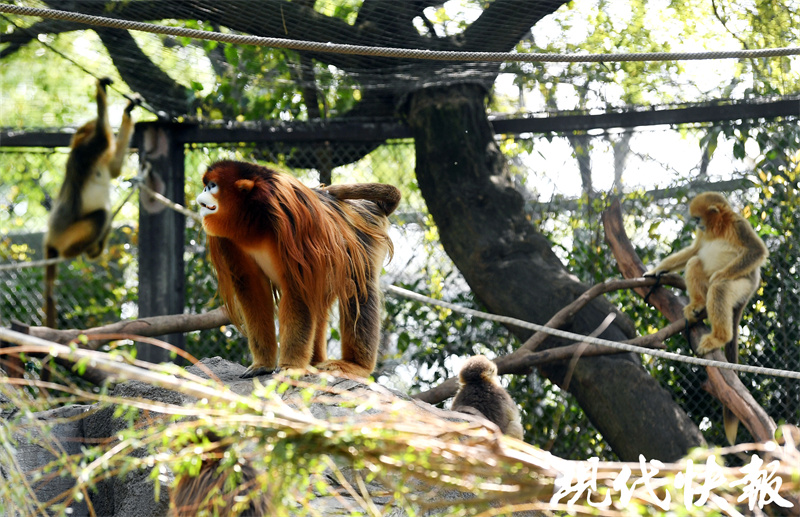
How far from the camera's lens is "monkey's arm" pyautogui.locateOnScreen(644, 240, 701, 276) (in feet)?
18.2

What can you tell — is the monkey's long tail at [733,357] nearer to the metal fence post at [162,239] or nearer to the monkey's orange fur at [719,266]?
the monkey's orange fur at [719,266]

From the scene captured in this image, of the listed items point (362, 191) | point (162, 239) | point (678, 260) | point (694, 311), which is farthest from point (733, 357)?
point (162, 239)

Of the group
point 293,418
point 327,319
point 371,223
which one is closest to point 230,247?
point 327,319

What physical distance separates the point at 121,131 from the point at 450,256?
2.96m

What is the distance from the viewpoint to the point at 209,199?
3.28 m

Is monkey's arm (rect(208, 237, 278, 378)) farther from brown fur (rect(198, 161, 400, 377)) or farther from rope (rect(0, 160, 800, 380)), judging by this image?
rope (rect(0, 160, 800, 380))

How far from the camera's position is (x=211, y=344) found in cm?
620

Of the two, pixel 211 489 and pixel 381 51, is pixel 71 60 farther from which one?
pixel 211 489

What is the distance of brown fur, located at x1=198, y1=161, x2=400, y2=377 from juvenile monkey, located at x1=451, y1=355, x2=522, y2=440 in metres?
0.96

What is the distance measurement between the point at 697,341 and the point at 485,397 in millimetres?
1710

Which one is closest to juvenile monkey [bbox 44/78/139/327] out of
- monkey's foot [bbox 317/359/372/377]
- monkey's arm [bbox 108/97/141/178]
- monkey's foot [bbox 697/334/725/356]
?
monkey's arm [bbox 108/97/141/178]

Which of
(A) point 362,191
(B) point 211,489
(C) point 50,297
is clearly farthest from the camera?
(C) point 50,297

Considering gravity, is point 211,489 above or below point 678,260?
below

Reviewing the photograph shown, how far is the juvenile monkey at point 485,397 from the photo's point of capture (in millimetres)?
4418
